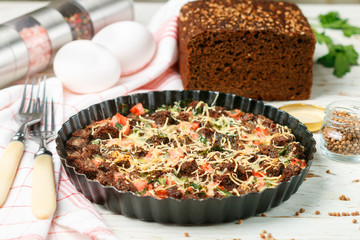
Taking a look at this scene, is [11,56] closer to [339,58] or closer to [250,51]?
[250,51]

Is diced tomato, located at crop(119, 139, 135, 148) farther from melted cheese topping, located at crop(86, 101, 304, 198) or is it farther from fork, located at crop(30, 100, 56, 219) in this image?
fork, located at crop(30, 100, 56, 219)

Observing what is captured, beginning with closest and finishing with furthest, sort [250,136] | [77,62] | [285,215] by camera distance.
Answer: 1. [285,215]
2. [250,136]
3. [77,62]

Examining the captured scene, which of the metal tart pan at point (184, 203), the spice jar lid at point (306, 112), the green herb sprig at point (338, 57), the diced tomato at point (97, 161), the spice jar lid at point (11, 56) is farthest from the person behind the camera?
the green herb sprig at point (338, 57)

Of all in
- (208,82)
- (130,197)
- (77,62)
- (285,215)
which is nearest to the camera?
(130,197)

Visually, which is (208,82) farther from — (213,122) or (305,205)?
(305,205)

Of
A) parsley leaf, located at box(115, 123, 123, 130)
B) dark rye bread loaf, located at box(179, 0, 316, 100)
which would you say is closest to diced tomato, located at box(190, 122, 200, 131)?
parsley leaf, located at box(115, 123, 123, 130)

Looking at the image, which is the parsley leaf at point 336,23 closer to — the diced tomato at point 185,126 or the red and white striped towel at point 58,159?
the red and white striped towel at point 58,159

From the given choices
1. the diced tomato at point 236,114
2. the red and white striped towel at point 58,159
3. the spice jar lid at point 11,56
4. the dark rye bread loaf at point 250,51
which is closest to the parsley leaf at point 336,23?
the dark rye bread loaf at point 250,51

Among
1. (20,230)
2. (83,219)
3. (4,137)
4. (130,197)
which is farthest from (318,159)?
(4,137)
